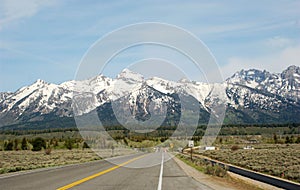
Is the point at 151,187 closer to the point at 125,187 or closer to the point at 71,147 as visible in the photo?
the point at 125,187

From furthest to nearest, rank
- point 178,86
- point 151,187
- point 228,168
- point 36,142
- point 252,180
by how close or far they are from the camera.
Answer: point 36,142
point 178,86
point 228,168
point 252,180
point 151,187

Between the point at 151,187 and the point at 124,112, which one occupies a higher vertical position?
the point at 124,112

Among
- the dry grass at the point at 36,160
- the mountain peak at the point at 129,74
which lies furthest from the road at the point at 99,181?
the mountain peak at the point at 129,74

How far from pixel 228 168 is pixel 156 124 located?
13204 mm

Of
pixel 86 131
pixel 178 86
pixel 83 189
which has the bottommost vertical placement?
pixel 83 189

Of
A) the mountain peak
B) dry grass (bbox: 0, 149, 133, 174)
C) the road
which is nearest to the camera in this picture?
the road

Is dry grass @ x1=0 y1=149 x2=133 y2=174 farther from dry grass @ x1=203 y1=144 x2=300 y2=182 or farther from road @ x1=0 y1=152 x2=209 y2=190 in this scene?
dry grass @ x1=203 y1=144 x2=300 y2=182

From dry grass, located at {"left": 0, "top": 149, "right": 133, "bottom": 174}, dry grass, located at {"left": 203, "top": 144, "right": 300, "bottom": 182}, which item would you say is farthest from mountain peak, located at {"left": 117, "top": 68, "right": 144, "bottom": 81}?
dry grass, located at {"left": 203, "top": 144, "right": 300, "bottom": 182}

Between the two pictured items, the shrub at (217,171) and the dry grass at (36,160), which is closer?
the shrub at (217,171)

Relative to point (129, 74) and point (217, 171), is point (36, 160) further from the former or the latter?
point (217, 171)

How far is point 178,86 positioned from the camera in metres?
58.7

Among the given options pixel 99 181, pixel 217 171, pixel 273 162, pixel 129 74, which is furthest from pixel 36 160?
pixel 99 181

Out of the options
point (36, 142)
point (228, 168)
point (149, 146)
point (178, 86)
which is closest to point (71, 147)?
point (36, 142)

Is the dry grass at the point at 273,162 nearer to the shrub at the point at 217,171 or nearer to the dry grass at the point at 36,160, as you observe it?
the shrub at the point at 217,171
